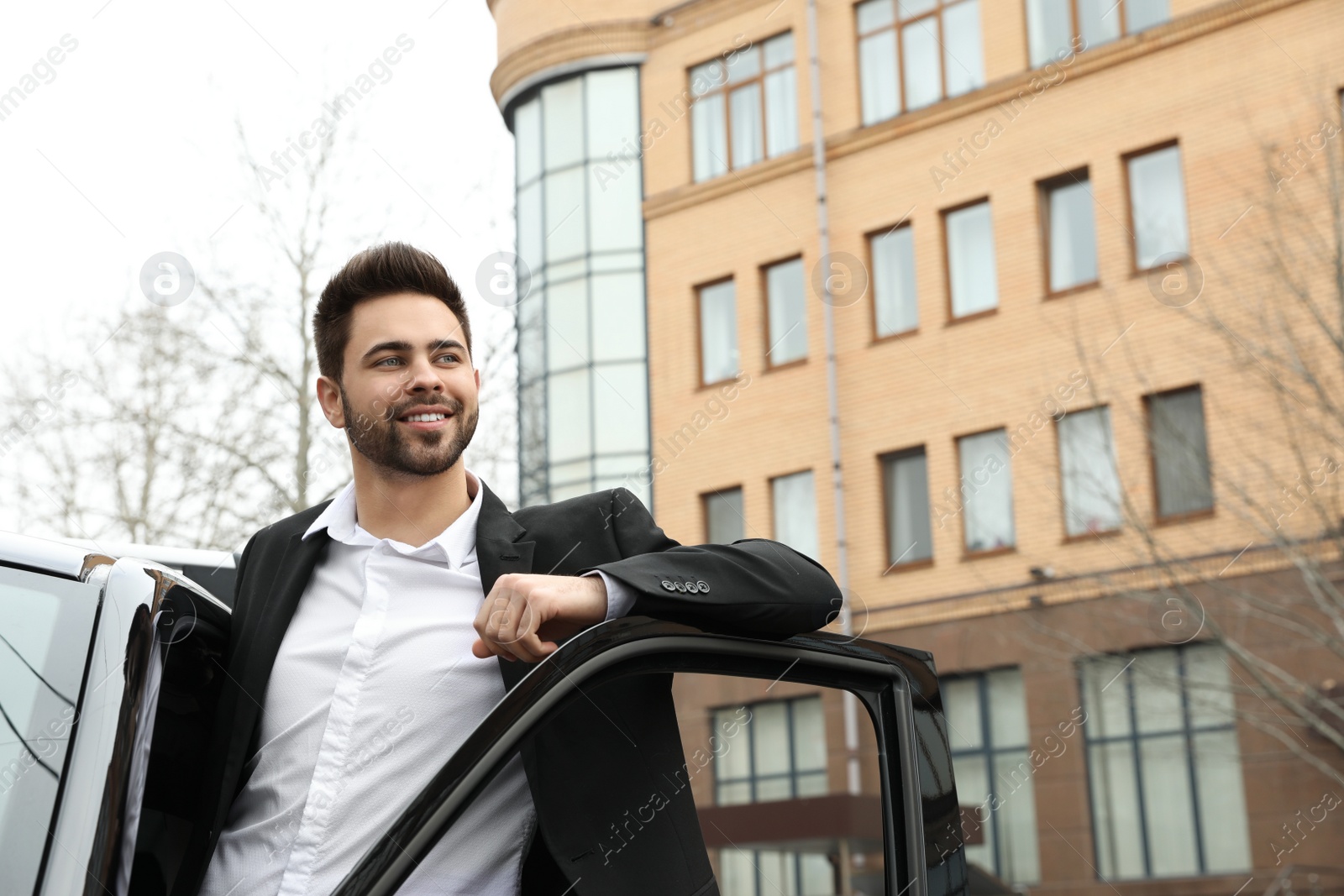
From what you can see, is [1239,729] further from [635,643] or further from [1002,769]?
[635,643]

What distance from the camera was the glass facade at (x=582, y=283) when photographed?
24.7 metres

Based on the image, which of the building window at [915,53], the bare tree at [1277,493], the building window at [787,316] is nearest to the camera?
the bare tree at [1277,493]

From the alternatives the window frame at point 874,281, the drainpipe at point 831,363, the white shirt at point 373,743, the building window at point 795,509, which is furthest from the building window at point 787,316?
the white shirt at point 373,743

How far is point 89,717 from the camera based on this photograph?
1.95 m

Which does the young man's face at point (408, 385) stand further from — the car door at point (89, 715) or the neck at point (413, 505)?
the car door at point (89, 715)

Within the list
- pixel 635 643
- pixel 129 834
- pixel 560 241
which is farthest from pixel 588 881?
pixel 560 241

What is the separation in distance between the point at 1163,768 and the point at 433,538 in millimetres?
18040

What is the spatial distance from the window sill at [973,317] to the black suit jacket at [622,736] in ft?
64.3

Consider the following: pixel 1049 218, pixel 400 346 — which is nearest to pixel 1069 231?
pixel 1049 218

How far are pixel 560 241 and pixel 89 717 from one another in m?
24.2

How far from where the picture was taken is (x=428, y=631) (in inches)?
95.1

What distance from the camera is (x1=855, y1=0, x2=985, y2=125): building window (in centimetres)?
2233

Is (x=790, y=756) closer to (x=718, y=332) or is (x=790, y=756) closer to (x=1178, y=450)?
(x=718, y=332)

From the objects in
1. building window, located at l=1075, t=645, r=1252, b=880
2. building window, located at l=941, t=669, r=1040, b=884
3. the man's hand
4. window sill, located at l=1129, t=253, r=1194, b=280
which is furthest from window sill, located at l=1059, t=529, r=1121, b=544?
the man's hand
